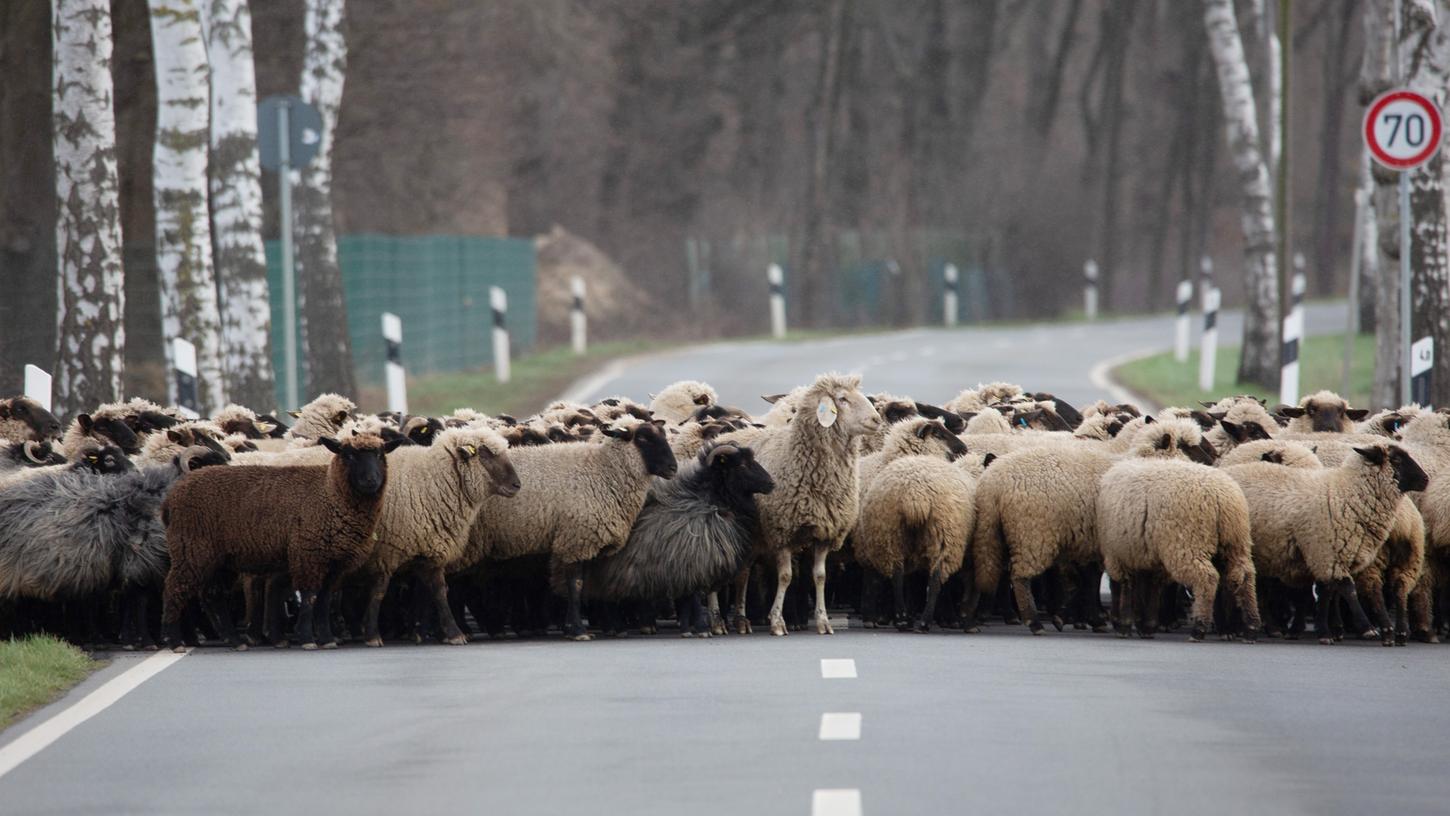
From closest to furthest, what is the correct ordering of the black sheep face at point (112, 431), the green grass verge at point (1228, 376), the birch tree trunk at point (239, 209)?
the black sheep face at point (112, 431) < the birch tree trunk at point (239, 209) < the green grass verge at point (1228, 376)

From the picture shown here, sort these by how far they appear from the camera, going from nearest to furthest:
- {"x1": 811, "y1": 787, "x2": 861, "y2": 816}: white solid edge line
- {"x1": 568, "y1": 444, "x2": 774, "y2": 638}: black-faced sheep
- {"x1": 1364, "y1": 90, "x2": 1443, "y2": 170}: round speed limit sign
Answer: {"x1": 811, "y1": 787, "x2": 861, "y2": 816}: white solid edge line → {"x1": 568, "y1": 444, "x2": 774, "y2": 638}: black-faced sheep → {"x1": 1364, "y1": 90, "x2": 1443, "y2": 170}: round speed limit sign

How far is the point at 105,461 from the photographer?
42.9 ft

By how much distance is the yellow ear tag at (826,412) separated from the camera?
1362cm

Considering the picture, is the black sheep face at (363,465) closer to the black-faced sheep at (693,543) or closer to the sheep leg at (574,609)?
the sheep leg at (574,609)

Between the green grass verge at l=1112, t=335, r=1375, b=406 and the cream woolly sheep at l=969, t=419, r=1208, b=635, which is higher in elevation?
the green grass verge at l=1112, t=335, r=1375, b=406

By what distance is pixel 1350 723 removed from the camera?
9.61m

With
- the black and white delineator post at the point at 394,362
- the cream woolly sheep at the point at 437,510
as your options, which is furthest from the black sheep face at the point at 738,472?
the black and white delineator post at the point at 394,362

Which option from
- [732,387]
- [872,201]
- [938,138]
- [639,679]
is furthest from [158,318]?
[872,201]

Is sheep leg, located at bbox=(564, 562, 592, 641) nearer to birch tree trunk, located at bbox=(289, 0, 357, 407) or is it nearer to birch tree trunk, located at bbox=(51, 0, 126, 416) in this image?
birch tree trunk, located at bbox=(51, 0, 126, 416)

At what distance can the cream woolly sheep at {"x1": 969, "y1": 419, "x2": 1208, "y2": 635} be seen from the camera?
43.7ft

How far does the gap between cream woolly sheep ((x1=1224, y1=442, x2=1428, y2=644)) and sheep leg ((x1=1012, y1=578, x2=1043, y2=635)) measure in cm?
138

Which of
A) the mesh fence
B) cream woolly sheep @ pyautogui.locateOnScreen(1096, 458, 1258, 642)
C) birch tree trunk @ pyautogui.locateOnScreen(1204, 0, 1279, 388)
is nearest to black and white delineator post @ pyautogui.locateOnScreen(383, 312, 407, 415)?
the mesh fence

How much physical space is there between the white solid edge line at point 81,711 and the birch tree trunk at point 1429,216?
1424 cm

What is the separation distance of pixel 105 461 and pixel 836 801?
6761 millimetres
